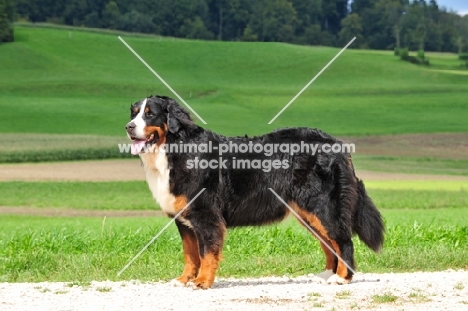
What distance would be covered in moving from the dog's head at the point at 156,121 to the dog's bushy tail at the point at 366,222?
7.10 feet

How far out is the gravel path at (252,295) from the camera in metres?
8.58

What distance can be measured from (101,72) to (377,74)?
23.2 meters

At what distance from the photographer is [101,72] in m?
75.6

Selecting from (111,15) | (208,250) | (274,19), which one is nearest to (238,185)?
(208,250)

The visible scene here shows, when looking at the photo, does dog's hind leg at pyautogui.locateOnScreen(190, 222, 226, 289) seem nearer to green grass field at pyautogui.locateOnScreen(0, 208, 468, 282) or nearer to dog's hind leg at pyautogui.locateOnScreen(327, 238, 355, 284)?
green grass field at pyautogui.locateOnScreen(0, 208, 468, 282)

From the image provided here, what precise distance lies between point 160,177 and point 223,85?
64.6 m

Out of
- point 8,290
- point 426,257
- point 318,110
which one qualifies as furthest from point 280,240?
point 318,110

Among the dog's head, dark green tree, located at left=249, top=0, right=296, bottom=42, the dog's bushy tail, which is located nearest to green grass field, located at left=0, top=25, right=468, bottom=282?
the dog's bushy tail

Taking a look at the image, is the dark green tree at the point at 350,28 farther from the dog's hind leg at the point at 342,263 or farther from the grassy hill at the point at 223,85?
the dog's hind leg at the point at 342,263

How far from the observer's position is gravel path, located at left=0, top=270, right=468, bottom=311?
8578 mm

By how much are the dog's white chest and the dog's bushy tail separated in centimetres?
213

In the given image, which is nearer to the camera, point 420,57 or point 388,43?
point 420,57

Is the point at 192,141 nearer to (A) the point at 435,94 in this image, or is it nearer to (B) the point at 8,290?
(B) the point at 8,290

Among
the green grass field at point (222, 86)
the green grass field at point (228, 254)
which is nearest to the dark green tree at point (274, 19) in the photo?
the green grass field at point (222, 86)
